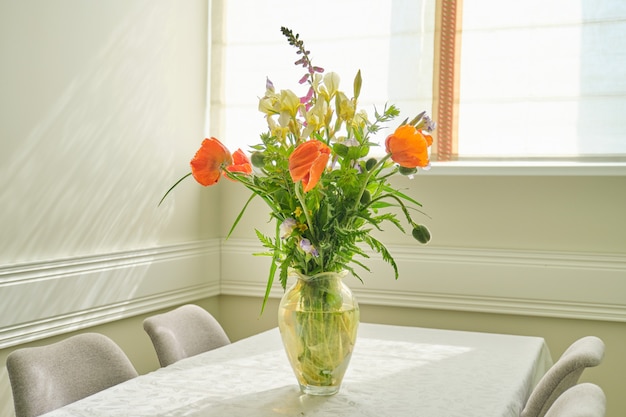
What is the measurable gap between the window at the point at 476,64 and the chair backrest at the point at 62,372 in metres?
1.91

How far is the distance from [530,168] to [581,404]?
1935 mm

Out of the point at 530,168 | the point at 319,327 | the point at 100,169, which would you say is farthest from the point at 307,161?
the point at 530,168

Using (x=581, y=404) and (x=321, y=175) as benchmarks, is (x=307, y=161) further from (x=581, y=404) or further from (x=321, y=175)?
(x=581, y=404)

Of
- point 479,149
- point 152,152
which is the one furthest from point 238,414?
point 479,149

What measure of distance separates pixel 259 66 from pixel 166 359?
6.17 ft

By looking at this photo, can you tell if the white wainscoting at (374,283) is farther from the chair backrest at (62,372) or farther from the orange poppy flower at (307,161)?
the orange poppy flower at (307,161)

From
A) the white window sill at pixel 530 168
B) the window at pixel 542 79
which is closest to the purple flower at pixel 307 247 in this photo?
the white window sill at pixel 530 168

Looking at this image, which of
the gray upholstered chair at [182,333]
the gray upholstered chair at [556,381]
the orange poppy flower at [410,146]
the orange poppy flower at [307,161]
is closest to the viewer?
the orange poppy flower at [307,161]

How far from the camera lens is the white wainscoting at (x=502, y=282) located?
3346 millimetres

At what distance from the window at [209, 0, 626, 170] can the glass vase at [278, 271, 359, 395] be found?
186cm

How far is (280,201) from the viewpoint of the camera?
1.92 meters

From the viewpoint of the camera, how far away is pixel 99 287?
10.4 ft

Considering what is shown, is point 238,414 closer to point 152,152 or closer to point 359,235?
point 359,235

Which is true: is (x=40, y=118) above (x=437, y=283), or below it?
above
